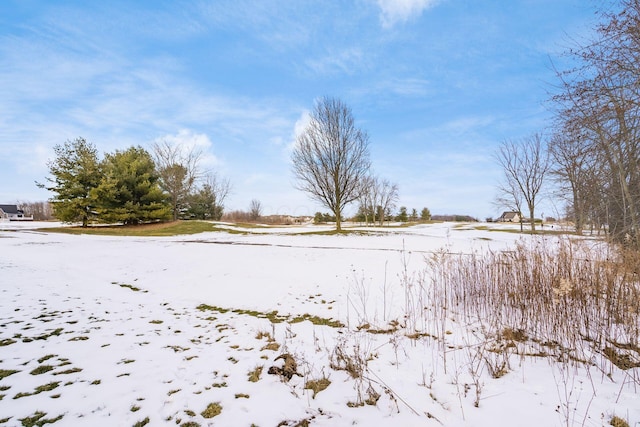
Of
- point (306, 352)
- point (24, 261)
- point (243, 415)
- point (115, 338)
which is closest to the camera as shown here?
point (243, 415)

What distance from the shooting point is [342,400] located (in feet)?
7.55

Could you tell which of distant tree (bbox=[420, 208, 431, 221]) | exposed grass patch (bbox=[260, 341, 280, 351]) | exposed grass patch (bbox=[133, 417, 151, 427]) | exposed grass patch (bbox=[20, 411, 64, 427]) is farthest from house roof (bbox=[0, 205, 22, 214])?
distant tree (bbox=[420, 208, 431, 221])

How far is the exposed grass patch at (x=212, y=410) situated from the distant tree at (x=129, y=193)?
1037 inches

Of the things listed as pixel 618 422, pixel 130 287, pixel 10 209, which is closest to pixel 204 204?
pixel 130 287

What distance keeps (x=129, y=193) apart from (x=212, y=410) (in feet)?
88.5

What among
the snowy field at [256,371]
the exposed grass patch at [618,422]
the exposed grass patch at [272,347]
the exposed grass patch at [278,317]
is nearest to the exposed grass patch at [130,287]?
the snowy field at [256,371]

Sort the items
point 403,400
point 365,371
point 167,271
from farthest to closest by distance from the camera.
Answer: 1. point 167,271
2. point 365,371
3. point 403,400

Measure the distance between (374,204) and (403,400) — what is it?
4517 cm

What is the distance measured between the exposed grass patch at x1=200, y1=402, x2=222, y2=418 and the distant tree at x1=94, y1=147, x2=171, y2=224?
26346 mm

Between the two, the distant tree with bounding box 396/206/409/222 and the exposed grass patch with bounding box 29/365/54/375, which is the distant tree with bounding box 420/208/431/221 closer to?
the distant tree with bounding box 396/206/409/222

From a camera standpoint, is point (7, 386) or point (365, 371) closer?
point (7, 386)

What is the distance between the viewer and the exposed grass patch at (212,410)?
83.0 inches

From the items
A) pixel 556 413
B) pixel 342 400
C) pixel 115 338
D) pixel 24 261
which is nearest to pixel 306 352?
pixel 342 400

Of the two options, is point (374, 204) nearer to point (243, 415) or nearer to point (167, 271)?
point (167, 271)
